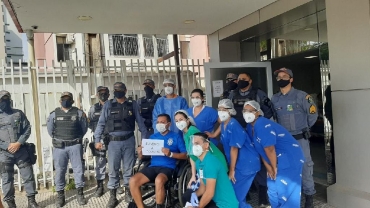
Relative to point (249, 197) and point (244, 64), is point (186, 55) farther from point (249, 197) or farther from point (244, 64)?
point (249, 197)

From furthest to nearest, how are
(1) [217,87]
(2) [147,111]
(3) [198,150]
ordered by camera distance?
(1) [217,87] → (2) [147,111] → (3) [198,150]

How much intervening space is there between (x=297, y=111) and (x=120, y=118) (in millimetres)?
2351

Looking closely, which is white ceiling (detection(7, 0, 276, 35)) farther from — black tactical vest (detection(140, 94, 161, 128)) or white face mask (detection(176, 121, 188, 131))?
white face mask (detection(176, 121, 188, 131))

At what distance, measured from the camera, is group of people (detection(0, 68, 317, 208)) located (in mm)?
3336

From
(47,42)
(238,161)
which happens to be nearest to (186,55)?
(47,42)

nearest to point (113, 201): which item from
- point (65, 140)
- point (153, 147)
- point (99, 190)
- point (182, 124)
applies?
point (99, 190)

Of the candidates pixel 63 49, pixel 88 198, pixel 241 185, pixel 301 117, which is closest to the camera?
pixel 241 185

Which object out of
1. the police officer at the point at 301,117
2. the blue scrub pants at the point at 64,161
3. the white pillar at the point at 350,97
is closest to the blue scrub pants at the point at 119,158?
the blue scrub pants at the point at 64,161

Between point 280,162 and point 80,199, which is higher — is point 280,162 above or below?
above

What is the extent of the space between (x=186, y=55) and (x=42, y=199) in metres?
11.8

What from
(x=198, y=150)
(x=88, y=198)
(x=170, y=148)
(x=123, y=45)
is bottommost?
(x=88, y=198)

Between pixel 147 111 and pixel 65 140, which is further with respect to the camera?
pixel 147 111

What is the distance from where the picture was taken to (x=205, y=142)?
323 cm

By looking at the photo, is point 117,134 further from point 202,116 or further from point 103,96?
point 202,116
